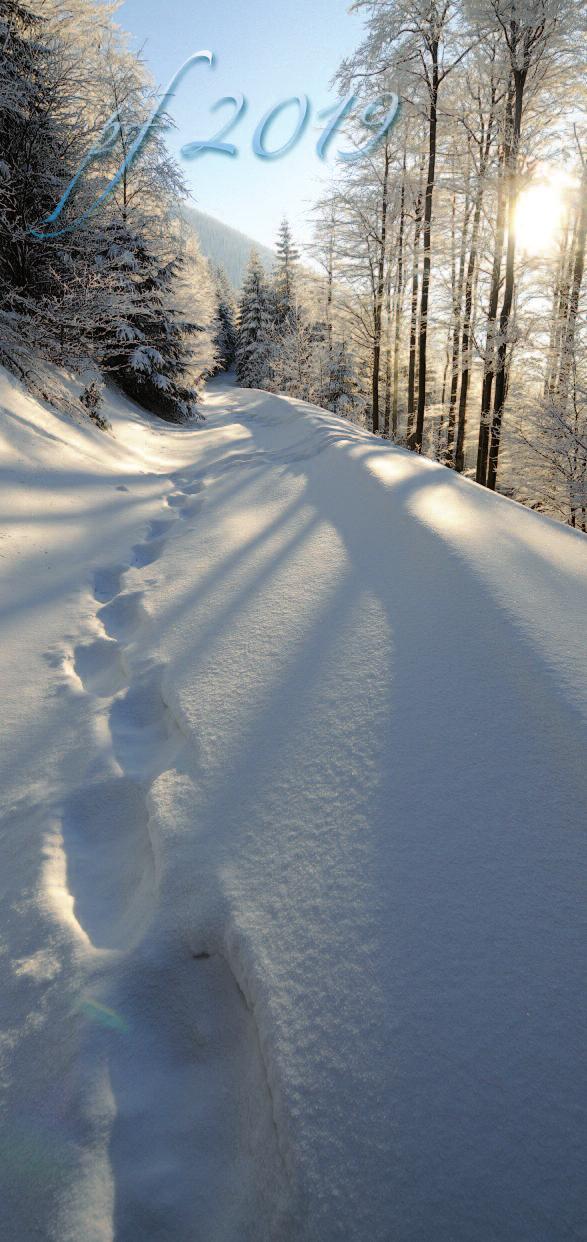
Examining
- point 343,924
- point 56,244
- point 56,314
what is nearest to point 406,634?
point 343,924

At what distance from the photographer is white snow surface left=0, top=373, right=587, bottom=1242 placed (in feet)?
2.63

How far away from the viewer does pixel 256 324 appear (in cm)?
3384

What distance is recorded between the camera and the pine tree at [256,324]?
1291 inches

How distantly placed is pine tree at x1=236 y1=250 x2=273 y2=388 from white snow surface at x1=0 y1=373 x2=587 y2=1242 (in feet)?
110

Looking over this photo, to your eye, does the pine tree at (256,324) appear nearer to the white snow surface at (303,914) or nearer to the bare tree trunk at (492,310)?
the bare tree trunk at (492,310)

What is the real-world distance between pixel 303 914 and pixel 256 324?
38.4m

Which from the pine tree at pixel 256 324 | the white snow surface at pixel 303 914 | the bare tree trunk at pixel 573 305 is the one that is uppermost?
the pine tree at pixel 256 324

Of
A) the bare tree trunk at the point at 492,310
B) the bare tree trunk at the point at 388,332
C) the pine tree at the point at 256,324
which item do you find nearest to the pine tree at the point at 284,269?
the pine tree at the point at 256,324

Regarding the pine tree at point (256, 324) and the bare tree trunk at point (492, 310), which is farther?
the pine tree at point (256, 324)

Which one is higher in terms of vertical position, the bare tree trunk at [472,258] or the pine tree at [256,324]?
the pine tree at [256,324]

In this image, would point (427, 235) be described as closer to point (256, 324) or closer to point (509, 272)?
point (509, 272)

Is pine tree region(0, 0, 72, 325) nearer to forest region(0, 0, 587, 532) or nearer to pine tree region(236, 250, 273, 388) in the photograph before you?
forest region(0, 0, 587, 532)

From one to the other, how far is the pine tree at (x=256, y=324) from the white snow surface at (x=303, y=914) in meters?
33.6

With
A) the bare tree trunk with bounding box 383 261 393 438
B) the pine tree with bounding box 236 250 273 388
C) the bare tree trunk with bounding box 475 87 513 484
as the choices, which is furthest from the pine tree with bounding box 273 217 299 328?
the bare tree trunk with bounding box 475 87 513 484
